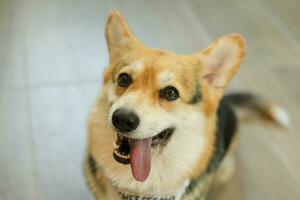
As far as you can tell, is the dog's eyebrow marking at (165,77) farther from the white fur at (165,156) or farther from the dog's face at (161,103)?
the white fur at (165,156)

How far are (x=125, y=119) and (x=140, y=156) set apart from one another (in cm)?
18

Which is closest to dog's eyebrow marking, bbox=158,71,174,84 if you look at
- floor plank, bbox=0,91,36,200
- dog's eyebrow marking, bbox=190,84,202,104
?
dog's eyebrow marking, bbox=190,84,202,104

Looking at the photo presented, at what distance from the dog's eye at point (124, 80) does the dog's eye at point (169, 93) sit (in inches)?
4.6

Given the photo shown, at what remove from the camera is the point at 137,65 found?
143cm

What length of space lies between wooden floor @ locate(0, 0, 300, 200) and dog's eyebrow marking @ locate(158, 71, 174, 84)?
2.58 feet

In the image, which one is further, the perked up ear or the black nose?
the perked up ear

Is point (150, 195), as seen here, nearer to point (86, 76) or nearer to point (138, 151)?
point (138, 151)

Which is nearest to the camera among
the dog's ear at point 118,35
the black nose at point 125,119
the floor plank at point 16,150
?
the black nose at point 125,119

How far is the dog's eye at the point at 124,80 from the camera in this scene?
143 centimetres

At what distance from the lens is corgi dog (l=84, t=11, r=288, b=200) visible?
138 cm

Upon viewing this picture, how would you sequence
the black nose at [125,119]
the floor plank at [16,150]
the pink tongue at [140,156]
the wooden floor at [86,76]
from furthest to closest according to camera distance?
1. the wooden floor at [86,76]
2. the floor plank at [16,150]
3. the pink tongue at [140,156]
4. the black nose at [125,119]

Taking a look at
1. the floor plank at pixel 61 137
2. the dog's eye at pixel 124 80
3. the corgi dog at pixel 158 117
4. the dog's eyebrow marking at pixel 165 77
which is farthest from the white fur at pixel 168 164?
the floor plank at pixel 61 137

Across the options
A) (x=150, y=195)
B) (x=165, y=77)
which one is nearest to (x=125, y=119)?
(x=165, y=77)

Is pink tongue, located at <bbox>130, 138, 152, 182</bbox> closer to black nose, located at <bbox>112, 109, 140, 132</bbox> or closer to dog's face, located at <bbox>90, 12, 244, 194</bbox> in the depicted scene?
dog's face, located at <bbox>90, 12, 244, 194</bbox>
